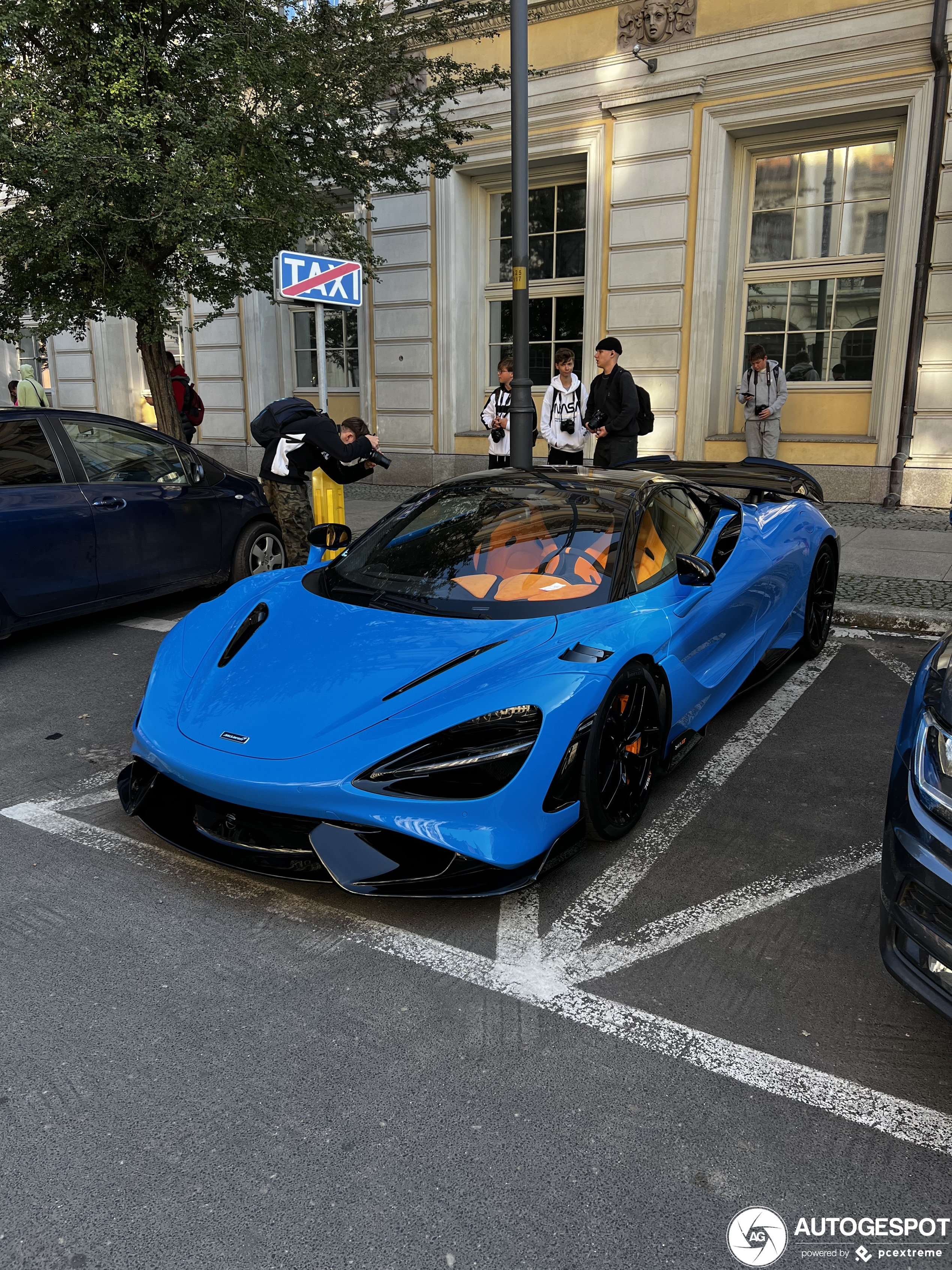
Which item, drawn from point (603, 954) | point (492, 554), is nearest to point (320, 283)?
point (492, 554)

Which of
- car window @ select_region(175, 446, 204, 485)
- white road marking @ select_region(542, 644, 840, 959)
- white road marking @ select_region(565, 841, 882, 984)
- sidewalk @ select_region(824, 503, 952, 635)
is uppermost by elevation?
car window @ select_region(175, 446, 204, 485)

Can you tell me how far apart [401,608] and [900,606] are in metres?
4.58

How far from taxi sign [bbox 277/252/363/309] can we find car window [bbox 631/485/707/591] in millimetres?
4306

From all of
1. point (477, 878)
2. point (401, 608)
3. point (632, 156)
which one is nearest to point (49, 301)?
point (632, 156)

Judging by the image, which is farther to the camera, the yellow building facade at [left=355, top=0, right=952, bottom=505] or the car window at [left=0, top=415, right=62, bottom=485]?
the yellow building facade at [left=355, top=0, right=952, bottom=505]

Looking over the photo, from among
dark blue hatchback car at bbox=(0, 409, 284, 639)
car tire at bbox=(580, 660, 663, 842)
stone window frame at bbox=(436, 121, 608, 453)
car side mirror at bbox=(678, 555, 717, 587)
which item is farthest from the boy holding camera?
car tire at bbox=(580, 660, 663, 842)

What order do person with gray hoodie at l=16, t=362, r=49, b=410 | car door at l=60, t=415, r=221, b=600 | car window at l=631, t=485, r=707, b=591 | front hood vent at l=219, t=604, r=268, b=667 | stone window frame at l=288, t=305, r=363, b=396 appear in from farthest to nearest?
stone window frame at l=288, t=305, r=363, b=396, person with gray hoodie at l=16, t=362, r=49, b=410, car door at l=60, t=415, r=221, b=600, car window at l=631, t=485, r=707, b=591, front hood vent at l=219, t=604, r=268, b=667

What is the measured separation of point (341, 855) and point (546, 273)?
12.7m

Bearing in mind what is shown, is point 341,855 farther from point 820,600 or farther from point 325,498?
point 325,498

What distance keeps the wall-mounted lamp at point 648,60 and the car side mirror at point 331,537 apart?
10020 millimetres

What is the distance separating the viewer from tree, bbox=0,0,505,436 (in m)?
8.30

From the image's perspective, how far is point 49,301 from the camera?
10.0 metres

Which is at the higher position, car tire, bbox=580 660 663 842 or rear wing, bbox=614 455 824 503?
rear wing, bbox=614 455 824 503

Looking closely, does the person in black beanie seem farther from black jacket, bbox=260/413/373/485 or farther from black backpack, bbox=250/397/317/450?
black backpack, bbox=250/397/317/450
